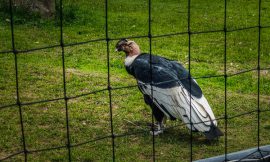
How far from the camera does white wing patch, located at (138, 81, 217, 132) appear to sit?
512cm

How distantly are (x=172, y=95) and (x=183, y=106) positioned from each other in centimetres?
13

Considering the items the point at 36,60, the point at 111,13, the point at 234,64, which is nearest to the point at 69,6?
the point at 111,13

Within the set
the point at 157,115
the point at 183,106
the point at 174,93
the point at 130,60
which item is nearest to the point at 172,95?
the point at 174,93

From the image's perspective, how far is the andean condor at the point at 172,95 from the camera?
5137mm

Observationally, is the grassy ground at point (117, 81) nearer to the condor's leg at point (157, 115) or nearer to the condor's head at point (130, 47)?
the condor's leg at point (157, 115)

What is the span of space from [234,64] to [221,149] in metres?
2.91

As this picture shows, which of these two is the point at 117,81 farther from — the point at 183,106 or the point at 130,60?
the point at 183,106

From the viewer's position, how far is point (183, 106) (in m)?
5.20

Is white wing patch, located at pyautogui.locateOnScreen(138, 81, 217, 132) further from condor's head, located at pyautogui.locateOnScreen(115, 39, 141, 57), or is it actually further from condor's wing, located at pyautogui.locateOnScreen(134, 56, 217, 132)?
condor's head, located at pyautogui.locateOnScreen(115, 39, 141, 57)

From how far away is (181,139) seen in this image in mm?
5430

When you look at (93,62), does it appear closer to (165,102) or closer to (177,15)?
A: (165,102)

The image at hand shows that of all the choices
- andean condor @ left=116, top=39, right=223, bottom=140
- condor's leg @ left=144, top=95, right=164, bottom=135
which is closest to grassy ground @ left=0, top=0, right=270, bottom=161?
condor's leg @ left=144, top=95, right=164, bottom=135

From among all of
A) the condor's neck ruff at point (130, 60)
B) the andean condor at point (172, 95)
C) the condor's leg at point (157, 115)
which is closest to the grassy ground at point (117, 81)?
the condor's leg at point (157, 115)

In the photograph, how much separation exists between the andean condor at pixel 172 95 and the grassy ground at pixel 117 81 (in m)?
0.20
